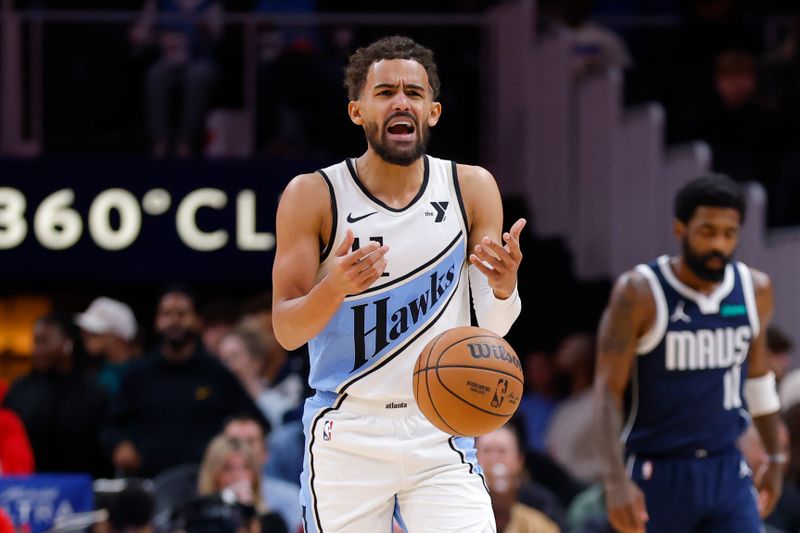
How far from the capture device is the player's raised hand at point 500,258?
5.02 metres

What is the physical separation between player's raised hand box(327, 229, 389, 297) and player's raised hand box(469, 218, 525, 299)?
0.35 meters

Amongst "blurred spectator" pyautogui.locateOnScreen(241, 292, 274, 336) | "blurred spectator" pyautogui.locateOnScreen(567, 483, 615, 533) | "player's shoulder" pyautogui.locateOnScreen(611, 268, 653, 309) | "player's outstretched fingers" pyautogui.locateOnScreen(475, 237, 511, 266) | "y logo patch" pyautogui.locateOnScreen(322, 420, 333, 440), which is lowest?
"blurred spectator" pyautogui.locateOnScreen(567, 483, 615, 533)

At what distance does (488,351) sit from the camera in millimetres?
5078

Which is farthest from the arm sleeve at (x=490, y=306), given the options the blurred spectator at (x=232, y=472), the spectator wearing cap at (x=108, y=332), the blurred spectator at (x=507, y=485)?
the spectator wearing cap at (x=108, y=332)

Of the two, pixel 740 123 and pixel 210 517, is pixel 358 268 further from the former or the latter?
pixel 740 123

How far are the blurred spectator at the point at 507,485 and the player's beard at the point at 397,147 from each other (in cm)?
351

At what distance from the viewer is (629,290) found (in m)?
6.90

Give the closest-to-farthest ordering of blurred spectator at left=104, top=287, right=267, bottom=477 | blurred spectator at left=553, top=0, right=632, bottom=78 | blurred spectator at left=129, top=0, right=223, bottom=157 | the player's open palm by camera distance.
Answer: the player's open palm < blurred spectator at left=104, top=287, right=267, bottom=477 < blurred spectator at left=129, top=0, right=223, bottom=157 < blurred spectator at left=553, top=0, right=632, bottom=78

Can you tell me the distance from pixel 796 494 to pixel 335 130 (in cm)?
551

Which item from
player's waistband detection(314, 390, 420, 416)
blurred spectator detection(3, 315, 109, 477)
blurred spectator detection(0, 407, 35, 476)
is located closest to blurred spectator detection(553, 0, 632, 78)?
blurred spectator detection(3, 315, 109, 477)

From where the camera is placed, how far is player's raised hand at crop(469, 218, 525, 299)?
16.5ft

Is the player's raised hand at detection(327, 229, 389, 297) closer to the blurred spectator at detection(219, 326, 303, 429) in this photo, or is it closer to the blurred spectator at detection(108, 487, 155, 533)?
the blurred spectator at detection(108, 487, 155, 533)

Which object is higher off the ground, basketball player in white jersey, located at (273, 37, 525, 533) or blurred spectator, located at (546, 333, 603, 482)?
basketball player in white jersey, located at (273, 37, 525, 533)

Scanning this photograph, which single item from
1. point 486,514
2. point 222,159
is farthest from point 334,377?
point 222,159
